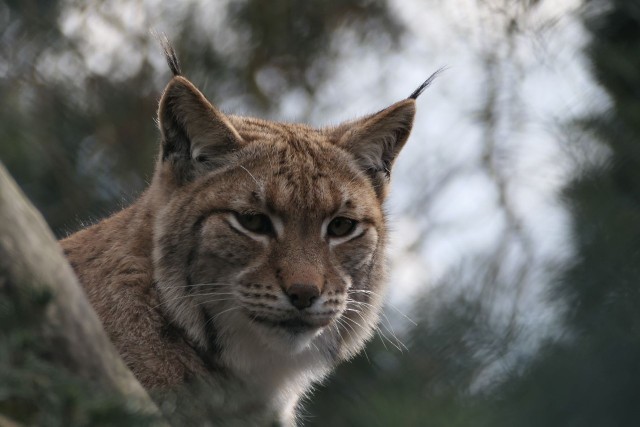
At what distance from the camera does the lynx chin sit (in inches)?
201

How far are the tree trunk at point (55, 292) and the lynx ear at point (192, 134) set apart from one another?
110 inches

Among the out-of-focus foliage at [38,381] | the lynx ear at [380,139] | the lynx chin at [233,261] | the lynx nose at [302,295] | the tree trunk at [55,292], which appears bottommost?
the out-of-focus foliage at [38,381]

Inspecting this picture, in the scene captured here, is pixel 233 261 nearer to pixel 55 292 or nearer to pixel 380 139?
pixel 380 139

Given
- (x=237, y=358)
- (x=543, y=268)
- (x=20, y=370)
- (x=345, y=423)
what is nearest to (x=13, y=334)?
(x=20, y=370)

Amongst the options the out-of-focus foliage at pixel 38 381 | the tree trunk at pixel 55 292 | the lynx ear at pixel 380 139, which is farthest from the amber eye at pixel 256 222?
the out-of-focus foliage at pixel 38 381

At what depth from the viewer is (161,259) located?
17.3 feet

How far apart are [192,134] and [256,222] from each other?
0.65m

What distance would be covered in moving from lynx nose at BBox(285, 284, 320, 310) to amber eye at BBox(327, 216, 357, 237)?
0.58m

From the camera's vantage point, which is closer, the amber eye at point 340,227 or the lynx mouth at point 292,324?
the lynx mouth at point 292,324

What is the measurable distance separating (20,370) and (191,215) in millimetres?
3220

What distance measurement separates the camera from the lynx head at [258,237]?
5.19 meters

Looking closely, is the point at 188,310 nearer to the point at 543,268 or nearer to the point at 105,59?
the point at 543,268

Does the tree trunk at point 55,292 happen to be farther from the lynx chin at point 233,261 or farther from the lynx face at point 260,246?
the lynx face at point 260,246

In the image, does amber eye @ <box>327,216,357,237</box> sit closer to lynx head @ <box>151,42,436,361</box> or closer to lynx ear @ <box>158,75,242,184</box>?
lynx head @ <box>151,42,436,361</box>
